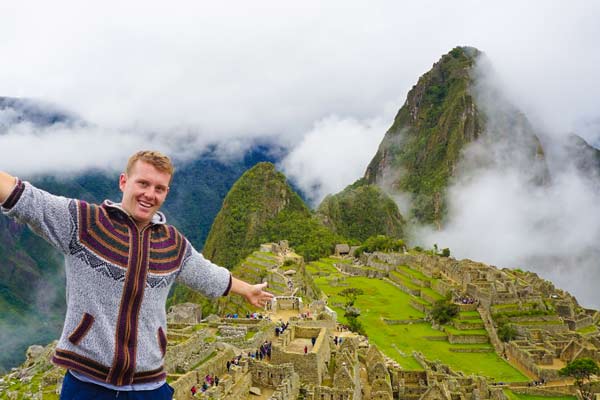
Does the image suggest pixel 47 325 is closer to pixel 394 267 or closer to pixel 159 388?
pixel 159 388

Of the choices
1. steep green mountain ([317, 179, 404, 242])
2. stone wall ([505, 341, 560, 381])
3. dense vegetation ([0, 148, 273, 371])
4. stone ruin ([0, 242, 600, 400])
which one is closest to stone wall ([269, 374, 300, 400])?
stone ruin ([0, 242, 600, 400])

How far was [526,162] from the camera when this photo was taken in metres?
155

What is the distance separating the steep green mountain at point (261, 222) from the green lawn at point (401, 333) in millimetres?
17921

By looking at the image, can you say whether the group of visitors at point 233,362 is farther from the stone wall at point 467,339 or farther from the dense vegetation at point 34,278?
the stone wall at point 467,339

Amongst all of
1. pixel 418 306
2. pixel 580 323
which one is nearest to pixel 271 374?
pixel 418 306

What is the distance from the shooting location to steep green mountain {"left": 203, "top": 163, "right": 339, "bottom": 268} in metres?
72.3

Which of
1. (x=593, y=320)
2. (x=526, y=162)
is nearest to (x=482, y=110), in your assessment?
(x=526, y=162)

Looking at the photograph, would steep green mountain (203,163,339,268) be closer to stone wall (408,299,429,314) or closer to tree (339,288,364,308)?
tree (339,288,364,308)

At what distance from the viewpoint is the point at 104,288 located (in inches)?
122

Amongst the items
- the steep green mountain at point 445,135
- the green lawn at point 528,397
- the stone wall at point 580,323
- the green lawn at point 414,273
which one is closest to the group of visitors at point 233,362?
the green lawn at point 528,397

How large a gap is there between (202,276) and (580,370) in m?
31.4

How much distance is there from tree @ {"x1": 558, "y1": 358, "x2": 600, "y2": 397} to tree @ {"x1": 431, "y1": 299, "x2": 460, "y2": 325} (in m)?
10.4

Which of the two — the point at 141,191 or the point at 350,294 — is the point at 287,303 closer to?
the point at 141,191

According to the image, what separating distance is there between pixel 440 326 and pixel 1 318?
29.4m
